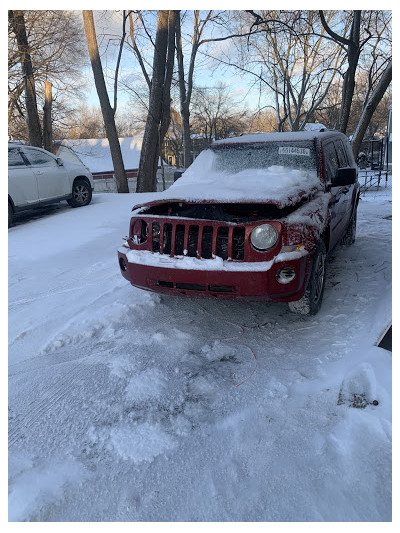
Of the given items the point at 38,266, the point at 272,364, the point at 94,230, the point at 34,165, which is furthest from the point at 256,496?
the point at 34,165

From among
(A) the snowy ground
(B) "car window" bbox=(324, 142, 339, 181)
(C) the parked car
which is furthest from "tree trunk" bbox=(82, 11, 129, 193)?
(A) the snowy ground

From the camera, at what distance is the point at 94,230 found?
7230mm

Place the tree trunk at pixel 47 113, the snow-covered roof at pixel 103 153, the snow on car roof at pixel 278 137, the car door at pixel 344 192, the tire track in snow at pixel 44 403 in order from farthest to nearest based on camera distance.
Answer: the snow-covered roof at pixel 103 153 < the tree trunk at pixel 47 113 < the car door at pixel 344 192 < the snow on car roof at pixel 278 137 < the tire track in snow at pixel 44 403

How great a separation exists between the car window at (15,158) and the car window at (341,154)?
22.7ft

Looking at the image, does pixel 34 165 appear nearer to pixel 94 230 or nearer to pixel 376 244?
pixel 94 230

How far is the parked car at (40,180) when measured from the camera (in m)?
8.42

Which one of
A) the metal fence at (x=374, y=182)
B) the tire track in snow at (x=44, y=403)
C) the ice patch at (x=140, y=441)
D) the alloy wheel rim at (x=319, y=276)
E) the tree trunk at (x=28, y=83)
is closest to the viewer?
the ice patch at (x=140, y=441)

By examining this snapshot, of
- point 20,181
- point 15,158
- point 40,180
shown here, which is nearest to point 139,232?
point 20,181

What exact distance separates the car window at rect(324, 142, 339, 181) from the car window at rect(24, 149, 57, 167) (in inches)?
276

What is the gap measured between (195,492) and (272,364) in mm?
1186

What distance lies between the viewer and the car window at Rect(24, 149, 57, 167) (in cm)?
895

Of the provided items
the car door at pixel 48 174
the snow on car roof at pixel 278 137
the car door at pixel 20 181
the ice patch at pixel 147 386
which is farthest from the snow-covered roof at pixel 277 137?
the car door at pixel 48 174

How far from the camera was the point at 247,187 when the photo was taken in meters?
3.61

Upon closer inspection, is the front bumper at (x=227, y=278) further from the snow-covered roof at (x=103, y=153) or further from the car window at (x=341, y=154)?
the snow-covered roof at (x=103, y=153)
